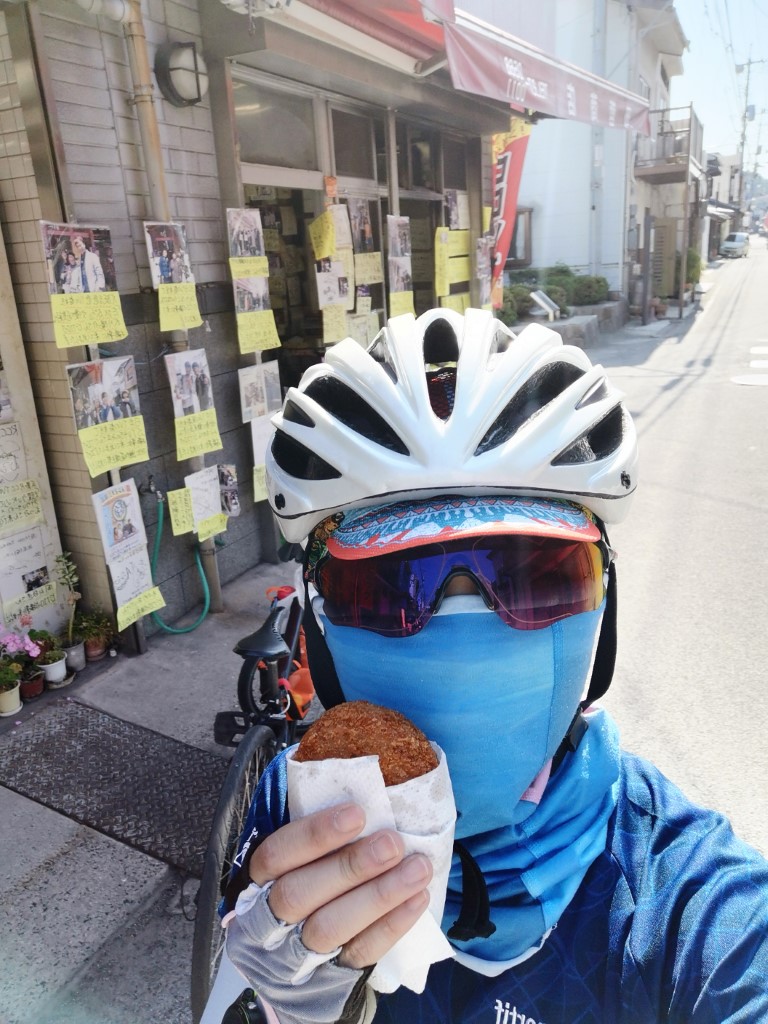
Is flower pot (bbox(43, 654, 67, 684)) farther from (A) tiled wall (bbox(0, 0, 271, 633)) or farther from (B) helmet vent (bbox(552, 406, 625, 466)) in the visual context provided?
(B) helmet vent (bbox(552, 406, 625, 466))

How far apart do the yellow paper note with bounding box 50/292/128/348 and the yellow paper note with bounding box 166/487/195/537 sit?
1.05 meters

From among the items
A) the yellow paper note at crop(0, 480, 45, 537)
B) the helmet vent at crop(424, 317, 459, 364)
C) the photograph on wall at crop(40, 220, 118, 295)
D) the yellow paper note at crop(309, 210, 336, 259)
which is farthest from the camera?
the yellow paper note at crop(309, 210, 336, 259)

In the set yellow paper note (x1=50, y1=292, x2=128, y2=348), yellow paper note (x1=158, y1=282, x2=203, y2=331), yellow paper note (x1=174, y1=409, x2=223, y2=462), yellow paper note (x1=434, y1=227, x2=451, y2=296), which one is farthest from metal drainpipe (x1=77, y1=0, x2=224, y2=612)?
yellow paper note (x1=434, y1=227, x2=451, y2=296)

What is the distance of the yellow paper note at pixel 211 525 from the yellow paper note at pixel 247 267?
1.56 metres

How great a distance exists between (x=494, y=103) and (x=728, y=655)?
5626mm

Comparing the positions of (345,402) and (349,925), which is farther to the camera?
(345,402)

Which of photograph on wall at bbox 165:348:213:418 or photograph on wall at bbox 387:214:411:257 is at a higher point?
photograph on wall at bbox 387:214:411:257

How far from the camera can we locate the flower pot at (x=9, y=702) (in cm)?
379

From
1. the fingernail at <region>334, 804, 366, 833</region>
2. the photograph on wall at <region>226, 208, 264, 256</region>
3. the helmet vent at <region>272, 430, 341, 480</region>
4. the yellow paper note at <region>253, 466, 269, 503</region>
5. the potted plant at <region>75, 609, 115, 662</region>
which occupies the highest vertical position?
the photograph on wall at <region>226, 208, 264, 256</region>

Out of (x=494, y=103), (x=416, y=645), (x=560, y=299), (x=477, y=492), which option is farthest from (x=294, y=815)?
(x=560, y=299)

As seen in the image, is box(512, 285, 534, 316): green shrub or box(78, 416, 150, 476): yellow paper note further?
box(512, 285, 534, 316): green shrub

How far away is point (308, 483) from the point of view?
4.81ft

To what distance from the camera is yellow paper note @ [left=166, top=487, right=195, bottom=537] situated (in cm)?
448

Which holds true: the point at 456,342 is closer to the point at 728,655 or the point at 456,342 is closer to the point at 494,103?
the point at 728,655
